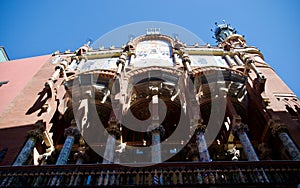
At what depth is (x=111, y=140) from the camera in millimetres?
12039

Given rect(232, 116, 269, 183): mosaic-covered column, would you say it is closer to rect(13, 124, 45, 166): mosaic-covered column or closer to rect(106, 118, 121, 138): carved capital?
rect(106, 118, 121, 138): carved capital

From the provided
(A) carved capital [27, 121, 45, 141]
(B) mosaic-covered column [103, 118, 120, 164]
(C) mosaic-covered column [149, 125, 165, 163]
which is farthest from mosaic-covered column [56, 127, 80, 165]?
(C) mosaic-covered column [149, 125, 165, 163]

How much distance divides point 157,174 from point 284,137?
6234mm

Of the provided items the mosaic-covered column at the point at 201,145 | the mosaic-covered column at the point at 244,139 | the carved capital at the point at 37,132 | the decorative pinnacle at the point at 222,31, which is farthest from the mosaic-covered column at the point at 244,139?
the decorative pinnacle at the point at 222,31

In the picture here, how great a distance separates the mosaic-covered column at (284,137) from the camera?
36.8 ft

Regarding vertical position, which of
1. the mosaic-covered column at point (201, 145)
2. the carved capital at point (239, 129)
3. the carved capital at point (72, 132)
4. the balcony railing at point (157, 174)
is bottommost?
the balcony railing at point (157, 174)

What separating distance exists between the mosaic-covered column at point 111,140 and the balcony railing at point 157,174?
2.00 meters

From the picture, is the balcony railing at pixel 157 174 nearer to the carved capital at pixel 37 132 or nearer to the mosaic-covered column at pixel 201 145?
the mosaic-covered column at pixel 201 145

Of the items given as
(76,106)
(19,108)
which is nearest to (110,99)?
(76,106)

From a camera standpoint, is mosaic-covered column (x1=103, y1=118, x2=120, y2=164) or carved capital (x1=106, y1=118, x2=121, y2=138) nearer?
mosaic-covered column (x1=103, y1=118, x2=120, y2=164)

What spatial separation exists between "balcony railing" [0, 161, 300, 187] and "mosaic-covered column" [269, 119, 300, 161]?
90.2 inches

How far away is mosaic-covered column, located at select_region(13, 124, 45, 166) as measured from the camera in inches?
457

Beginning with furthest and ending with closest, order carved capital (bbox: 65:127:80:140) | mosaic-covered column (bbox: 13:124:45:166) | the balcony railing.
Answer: carved capital (bbox: 65:127:80:140), mosaic-covered column (bbox: 13:124:45:166), the balcony railing

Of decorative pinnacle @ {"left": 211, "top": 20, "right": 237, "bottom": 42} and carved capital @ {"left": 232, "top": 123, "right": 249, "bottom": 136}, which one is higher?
decorative pinnacle @ {"left": 211, "top": 20, "right": 237, "bottom": 42}
